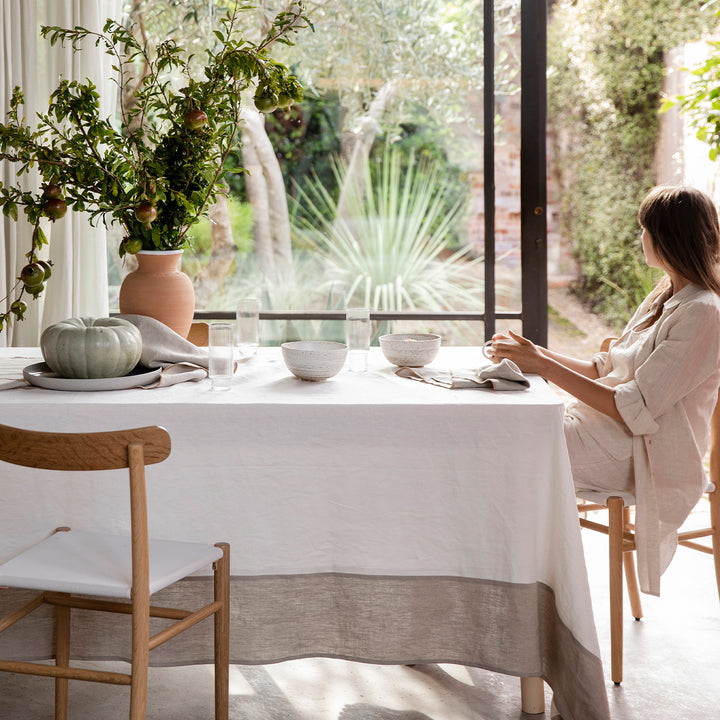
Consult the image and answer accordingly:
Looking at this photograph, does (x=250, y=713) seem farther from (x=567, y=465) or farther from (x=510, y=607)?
(x=567, y=465)

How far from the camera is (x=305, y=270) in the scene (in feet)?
12.1

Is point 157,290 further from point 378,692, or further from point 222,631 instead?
point 378,692

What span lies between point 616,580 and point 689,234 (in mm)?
876

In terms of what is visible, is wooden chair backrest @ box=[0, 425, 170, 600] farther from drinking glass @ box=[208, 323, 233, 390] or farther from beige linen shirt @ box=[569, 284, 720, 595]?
beige linen shirt @ box=[569, 284, 720, 595]

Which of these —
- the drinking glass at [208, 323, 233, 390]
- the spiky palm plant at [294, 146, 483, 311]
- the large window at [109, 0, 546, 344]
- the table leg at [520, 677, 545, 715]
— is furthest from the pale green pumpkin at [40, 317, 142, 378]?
the spiky palm plant at [294, 146, 483, 311]

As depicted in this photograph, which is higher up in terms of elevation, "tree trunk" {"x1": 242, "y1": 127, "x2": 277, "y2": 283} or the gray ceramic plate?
"tree trunk" {"x1": 242, "y1": 127, "x2": 277, "y2": 283}

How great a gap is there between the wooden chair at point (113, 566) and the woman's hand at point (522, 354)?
2.65 ft

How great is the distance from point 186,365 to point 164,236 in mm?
364

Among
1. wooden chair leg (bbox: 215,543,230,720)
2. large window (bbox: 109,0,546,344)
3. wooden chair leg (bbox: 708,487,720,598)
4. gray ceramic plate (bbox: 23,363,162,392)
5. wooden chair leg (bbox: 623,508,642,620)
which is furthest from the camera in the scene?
large window (bbox: 109,0,546,344)

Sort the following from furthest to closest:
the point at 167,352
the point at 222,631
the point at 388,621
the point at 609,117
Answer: the point at 609,117, the point at 167,352, the point at 388,621, the point at 222,631

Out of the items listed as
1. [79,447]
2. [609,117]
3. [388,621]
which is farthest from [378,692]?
[609,117]

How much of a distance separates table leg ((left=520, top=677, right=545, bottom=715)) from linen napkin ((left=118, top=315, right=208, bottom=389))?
39.2 inches

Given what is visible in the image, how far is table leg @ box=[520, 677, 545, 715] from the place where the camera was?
1916mm

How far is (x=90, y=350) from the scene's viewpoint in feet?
6.06
